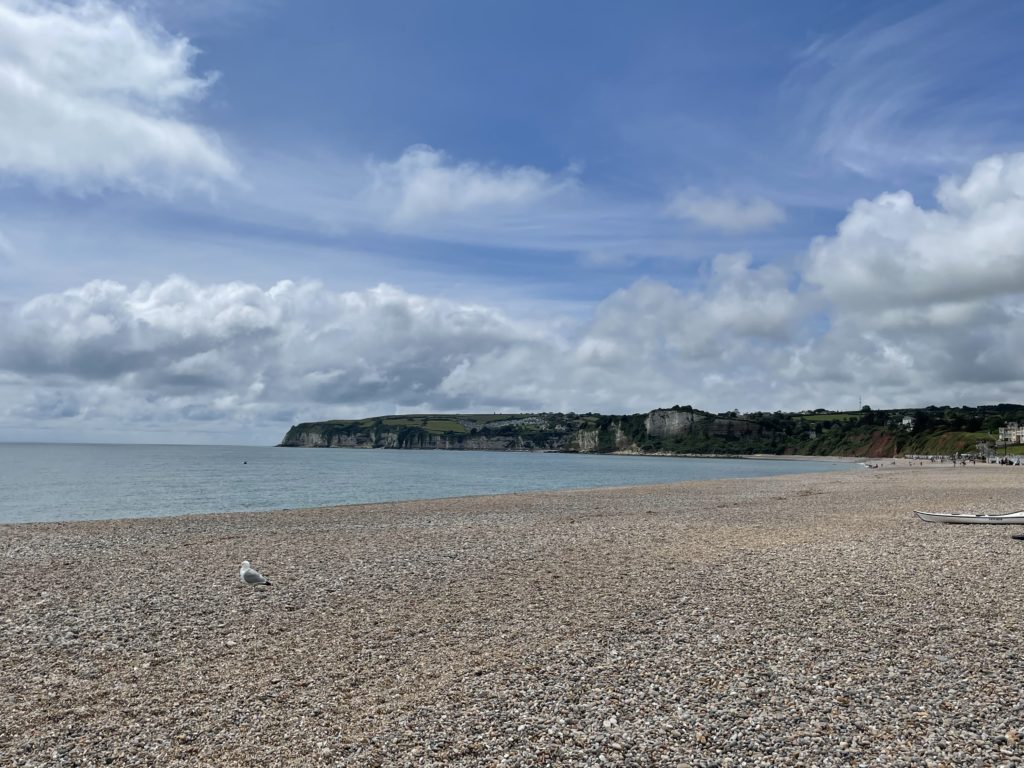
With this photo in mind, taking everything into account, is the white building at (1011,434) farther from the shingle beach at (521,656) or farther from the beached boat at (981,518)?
the shingle beach at (521,656)

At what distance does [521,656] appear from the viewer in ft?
28.6

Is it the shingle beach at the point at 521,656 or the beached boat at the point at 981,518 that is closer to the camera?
the shingle beach at the point at 521,656

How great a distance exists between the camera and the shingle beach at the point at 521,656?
6309 mm

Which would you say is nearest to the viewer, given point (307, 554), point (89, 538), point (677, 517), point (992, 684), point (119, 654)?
point (992, 684)

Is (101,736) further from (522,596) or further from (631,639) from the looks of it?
(522,596)

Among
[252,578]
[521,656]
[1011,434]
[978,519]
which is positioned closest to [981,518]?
[978,519]

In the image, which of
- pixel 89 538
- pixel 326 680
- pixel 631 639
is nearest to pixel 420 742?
pixel 326 680

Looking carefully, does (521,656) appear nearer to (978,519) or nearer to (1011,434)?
(978,519)

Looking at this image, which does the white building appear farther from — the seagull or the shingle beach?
the seagull

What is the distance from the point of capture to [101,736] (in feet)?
21.8

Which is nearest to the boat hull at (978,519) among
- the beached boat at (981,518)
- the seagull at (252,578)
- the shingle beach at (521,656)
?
the beached boat at (981,518)

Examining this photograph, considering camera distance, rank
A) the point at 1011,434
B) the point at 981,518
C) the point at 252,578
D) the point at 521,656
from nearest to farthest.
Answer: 1. the point at 521,656
2. the point at 252,578
3. the point at 981,518
4. the point at 1011,434

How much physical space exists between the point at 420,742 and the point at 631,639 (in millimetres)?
3720

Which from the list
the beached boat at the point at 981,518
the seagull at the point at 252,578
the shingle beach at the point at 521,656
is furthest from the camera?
the beached boat at the point at 981,518
